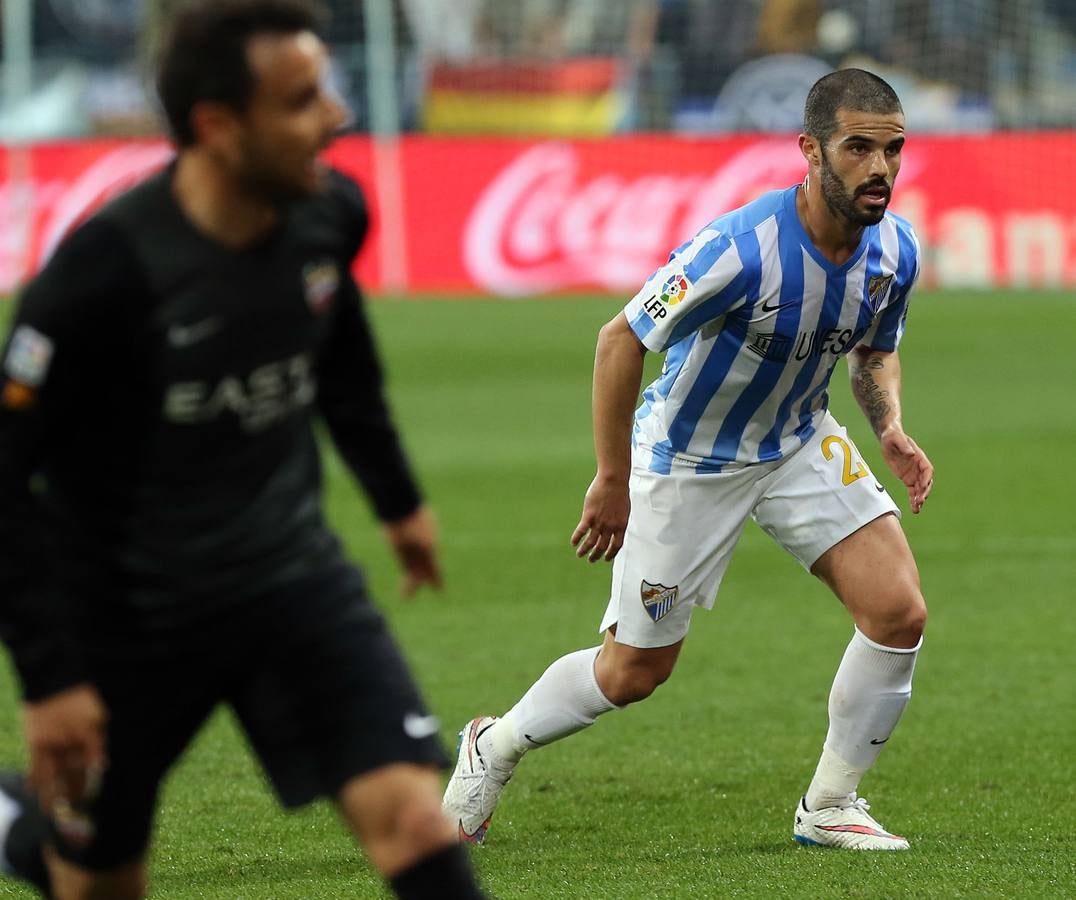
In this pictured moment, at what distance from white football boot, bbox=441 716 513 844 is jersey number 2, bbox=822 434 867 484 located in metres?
1.27

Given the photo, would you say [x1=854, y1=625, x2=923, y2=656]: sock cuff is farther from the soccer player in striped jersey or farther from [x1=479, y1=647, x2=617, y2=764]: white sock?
[x1=479, y1=647, x2=617, y2=764]: white sock

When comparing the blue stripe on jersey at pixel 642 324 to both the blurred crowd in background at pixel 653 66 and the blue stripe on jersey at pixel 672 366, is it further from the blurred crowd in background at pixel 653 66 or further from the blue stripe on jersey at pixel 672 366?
the blurred crowd in background at pixel 653 66

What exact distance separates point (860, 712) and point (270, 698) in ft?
7.84

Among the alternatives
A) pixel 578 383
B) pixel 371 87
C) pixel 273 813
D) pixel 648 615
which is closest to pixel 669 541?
pixel 648 615

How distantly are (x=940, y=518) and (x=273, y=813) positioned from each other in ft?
23.7

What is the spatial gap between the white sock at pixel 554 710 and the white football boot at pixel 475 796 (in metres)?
0.05

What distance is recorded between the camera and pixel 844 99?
531 centimetres

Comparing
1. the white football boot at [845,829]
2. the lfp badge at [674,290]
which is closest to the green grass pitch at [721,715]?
the white football boot at [845,829]

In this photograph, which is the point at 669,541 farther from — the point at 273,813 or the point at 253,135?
the point at 253,135

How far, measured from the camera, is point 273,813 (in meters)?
5.92

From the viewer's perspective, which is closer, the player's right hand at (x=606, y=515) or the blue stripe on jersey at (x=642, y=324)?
the player's right hand at (x=606, y=515)

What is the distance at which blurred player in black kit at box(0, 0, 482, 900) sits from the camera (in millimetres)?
3232

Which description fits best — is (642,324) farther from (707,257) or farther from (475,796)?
(475,796)

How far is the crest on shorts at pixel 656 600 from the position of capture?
5473mm
